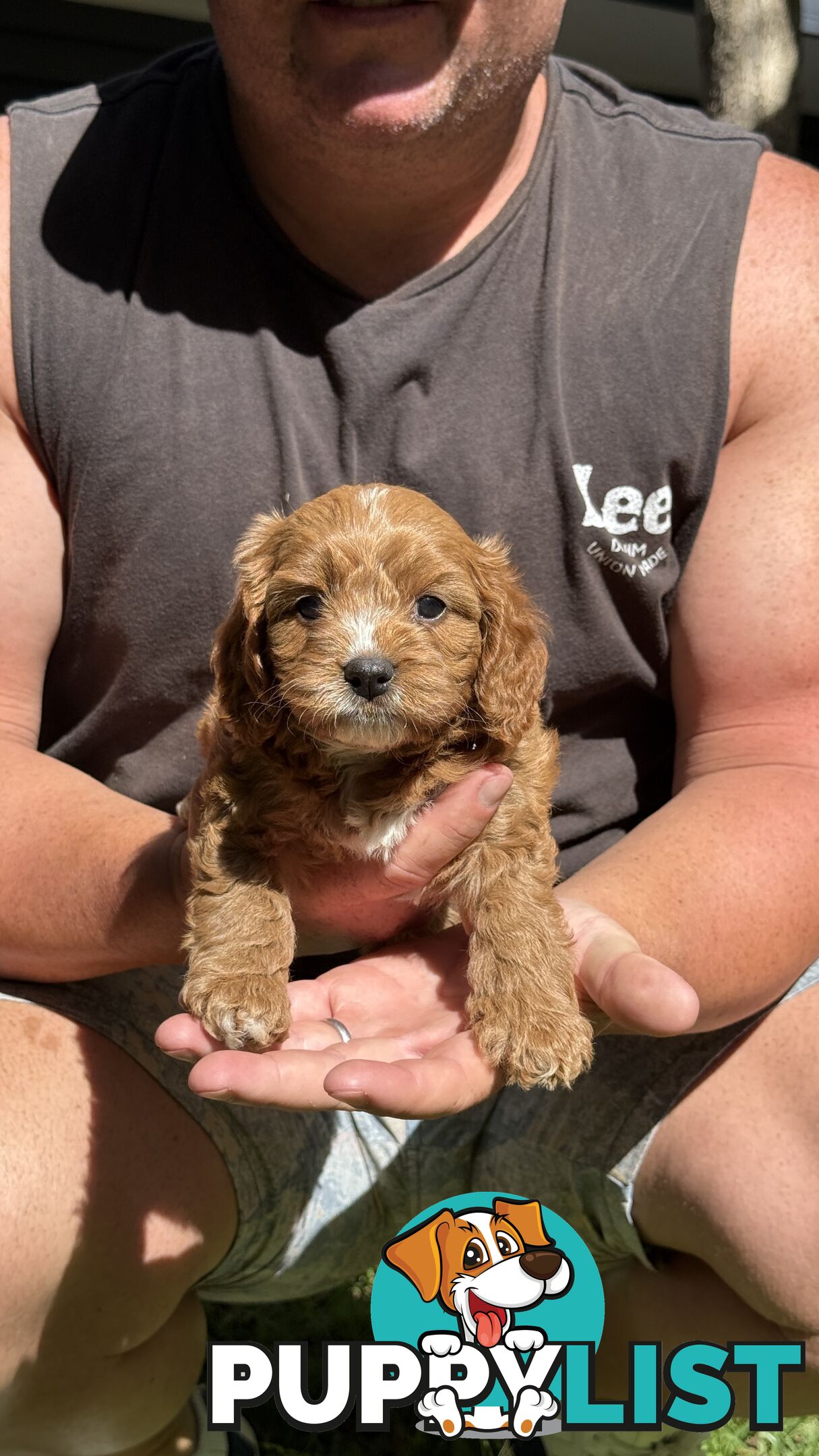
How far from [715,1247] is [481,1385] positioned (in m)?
0.73

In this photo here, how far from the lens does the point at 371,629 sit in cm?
322

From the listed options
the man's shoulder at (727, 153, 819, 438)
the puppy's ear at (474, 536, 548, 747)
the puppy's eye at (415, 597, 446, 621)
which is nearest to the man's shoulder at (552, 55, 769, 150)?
the man's shoulder at (727, 153, 819, 438)

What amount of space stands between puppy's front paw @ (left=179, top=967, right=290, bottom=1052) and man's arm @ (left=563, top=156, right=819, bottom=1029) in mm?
1002

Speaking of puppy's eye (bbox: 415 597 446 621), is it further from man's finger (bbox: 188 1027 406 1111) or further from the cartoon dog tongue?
the cartoon dog tongue

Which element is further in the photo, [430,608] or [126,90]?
[126,90]

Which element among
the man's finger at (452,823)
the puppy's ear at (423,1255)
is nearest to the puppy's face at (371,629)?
the man's finger at (452,823)

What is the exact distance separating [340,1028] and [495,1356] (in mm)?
936

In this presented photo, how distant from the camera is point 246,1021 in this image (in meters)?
3.22

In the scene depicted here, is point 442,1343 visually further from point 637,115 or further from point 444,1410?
point 637,115

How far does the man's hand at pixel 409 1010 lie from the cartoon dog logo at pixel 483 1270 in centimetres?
47

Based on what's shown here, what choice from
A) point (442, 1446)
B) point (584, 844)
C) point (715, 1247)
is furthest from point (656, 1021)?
point (442, 1446)

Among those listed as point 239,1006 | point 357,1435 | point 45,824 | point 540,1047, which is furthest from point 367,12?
point 357,1435

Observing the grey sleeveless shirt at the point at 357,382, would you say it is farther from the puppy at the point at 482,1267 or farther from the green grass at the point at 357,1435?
the green grass at the point at 357,1435

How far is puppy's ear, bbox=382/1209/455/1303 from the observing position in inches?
136
